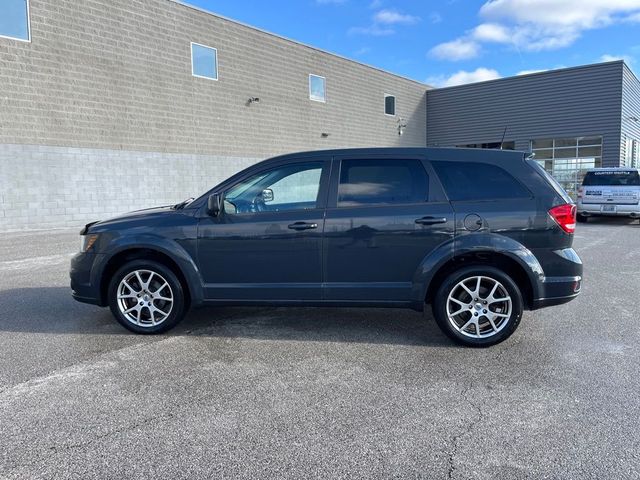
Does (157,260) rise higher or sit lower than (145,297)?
higher

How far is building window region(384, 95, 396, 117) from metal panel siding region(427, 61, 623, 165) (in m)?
3.39

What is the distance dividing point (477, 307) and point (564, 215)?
111cm

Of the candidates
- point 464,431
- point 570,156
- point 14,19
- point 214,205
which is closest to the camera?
point 464,431

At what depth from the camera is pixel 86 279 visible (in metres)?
4.69

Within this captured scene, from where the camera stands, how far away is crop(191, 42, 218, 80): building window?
58.3 feet

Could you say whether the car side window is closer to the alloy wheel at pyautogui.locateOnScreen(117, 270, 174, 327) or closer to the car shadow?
the alloy wheel at pyautogui.locateOnScreen(117, 270, 174, 327)

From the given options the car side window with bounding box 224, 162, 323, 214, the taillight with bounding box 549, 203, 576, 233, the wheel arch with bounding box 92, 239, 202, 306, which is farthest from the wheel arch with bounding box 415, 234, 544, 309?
the wheel arch with bounding box 92, 239, 202, 306

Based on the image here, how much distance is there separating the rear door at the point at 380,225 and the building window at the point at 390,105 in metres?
23.6

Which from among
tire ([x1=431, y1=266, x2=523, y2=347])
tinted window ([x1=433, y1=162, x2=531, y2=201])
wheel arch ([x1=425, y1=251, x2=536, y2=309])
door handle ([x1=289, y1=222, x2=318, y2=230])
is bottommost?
tire ([x1=431, y1=266, x2=523, y2=347])

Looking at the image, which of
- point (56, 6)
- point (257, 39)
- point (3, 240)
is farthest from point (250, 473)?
point (257, 39)

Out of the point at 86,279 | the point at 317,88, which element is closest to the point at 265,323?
the point at 86,279

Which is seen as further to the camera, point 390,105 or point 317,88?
point 390,105

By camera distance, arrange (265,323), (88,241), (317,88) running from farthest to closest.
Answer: (317,88), (265,323), (88,241)

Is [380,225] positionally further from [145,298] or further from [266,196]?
[145,298]
